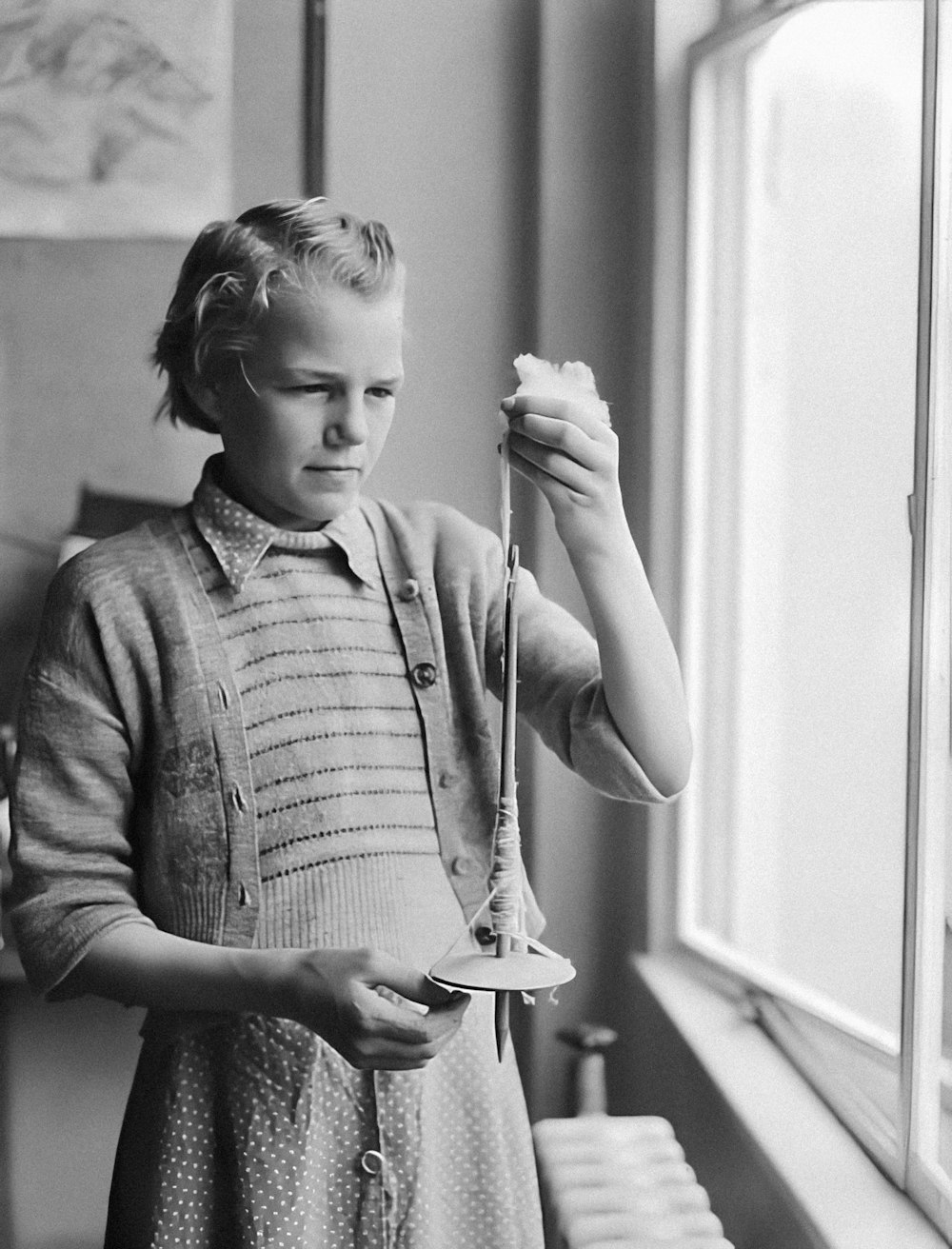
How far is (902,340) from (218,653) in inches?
31.2

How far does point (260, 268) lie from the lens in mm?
1001

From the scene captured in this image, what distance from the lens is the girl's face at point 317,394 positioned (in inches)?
38.9

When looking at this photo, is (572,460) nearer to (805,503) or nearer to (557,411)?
(557,411)

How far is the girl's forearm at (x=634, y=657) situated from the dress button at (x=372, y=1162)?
325mm

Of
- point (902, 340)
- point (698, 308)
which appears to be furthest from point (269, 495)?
point (698, 308)

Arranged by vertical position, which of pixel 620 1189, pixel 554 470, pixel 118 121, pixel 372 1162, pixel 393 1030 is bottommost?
pixel 620 1189

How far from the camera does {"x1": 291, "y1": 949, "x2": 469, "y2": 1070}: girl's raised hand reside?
36.1 inches

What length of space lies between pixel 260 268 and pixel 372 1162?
24.3 inches

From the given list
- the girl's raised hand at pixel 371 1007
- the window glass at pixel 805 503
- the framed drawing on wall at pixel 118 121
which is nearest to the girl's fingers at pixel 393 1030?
the girl's raised hand at pixel 371 1007

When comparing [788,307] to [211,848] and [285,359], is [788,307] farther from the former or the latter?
[211,848]

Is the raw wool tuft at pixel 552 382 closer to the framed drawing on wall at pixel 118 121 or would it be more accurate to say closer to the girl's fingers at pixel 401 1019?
the girl's fingers at pixel 401 1019

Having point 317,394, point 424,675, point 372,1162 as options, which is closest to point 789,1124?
point 372,1162

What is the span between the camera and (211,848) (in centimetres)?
101

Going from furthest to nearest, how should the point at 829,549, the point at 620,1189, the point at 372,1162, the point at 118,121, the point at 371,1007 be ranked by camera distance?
the point at 118,121
the point at 829,549
the point at 620,1189
the point at 372,1162
the point at 371,1007
